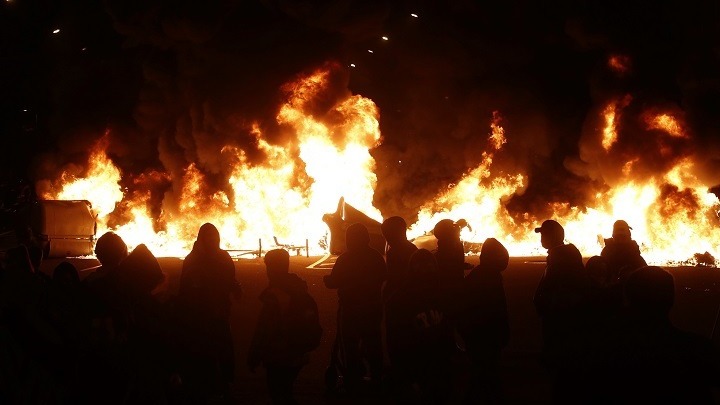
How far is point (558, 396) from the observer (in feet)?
9.69

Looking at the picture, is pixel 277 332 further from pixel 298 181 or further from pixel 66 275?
pixel 298 181

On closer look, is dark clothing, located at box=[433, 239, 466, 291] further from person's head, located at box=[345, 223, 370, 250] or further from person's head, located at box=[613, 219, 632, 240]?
person's head, located at box=[613, 219, 632, 240]

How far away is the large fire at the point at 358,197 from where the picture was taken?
25500 mm

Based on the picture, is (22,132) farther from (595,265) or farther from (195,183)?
(595,265)

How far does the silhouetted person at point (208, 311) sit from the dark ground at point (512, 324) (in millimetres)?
266

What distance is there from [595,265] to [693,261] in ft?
62.8

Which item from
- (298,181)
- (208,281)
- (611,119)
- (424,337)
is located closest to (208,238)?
(208,281)

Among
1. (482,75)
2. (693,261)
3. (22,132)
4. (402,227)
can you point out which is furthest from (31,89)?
(402,227)

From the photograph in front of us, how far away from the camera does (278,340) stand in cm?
543

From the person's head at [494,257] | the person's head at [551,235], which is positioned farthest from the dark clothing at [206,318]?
the person's head at [551,235]

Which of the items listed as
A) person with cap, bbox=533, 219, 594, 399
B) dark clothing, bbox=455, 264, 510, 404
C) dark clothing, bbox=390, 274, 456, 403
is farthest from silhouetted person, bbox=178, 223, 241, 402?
person with cap, bbox=533, 219, 594, 399

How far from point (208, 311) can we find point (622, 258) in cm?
337

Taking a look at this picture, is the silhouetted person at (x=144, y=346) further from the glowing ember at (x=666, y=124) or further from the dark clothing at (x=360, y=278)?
the glowing ember at (x=666, y=124)

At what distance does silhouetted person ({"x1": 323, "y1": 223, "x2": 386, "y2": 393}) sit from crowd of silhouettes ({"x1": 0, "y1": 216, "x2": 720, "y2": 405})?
12 mm
